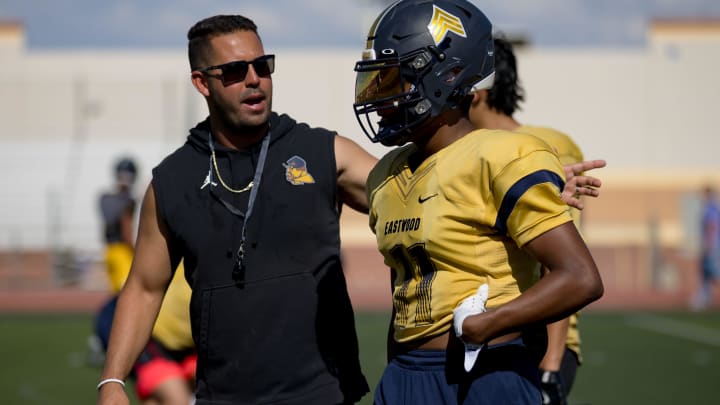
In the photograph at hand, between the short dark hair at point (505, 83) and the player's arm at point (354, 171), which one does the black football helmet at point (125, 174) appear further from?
the player's arm at point (354, 171)

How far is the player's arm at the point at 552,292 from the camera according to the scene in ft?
8.88

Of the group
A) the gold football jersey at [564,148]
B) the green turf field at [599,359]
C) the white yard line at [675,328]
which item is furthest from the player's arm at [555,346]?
the white yard line at [675,328]

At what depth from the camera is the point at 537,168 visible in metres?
2.78

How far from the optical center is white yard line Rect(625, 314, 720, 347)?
14305 millimetres

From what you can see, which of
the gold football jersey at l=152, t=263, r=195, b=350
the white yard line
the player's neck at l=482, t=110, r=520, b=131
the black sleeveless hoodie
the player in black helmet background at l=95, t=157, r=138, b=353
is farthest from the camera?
the white yard line

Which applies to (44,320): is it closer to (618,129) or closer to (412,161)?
(412,161)

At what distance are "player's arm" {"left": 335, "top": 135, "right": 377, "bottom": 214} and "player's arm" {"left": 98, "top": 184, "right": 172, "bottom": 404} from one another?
2.38 feet

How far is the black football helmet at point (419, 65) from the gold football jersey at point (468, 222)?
149mm

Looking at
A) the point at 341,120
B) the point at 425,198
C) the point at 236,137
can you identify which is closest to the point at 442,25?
the point at 425,198

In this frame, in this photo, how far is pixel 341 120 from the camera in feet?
98.4

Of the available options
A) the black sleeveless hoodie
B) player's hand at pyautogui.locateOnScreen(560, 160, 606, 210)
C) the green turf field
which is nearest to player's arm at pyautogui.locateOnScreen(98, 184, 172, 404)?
the black sleeveless hoodie

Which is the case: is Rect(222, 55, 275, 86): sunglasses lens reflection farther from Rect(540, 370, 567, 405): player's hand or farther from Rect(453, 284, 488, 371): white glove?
Rect(540, 370, 567, 405): player's hand

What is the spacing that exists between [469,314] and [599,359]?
395 inches

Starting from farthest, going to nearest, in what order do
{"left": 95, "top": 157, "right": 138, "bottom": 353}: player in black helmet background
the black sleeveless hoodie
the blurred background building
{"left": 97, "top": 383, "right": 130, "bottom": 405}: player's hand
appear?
the blurred background building → {"left": 95, "top": 157, "right": 138, "bottom": 353}: player in black helmet background → the black sleeveless hoodie → {"left": 97, "top": 383, "right": 130, "bottom": 405}: player's hand
